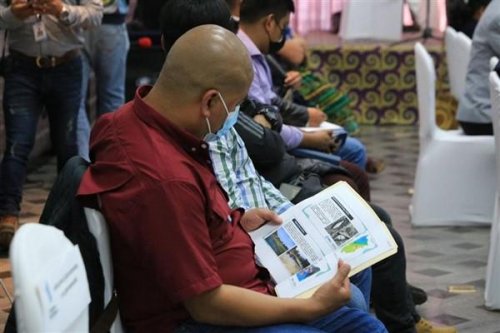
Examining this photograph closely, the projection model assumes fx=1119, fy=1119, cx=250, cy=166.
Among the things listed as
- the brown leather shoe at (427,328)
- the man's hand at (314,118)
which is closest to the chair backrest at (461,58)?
the man's hand at (314,118)

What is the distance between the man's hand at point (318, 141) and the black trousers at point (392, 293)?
1.00 meters

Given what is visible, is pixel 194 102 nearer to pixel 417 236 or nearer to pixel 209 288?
pixel 209 288

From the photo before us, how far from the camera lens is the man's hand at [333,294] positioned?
8.23 feet

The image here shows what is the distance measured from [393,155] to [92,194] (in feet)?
18.3

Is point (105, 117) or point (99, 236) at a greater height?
point (105, 117)

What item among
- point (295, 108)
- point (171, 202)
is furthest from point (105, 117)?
point (295, 108)

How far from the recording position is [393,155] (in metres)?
7.83

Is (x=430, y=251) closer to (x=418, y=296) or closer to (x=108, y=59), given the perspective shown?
(x=418, y=296)

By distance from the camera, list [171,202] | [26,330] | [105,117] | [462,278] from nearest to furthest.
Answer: [26,330]
[171,202]
[105,117]
[462,278]

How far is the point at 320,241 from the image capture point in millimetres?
2752

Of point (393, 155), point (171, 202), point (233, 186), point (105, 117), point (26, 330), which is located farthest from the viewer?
point (393, 155)

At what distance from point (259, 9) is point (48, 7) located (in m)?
1.04

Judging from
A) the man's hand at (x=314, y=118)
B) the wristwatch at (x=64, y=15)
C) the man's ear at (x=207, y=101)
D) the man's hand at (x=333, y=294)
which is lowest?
the man's hand at (x=314, y=118)

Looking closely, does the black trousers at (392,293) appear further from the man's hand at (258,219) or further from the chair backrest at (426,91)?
the chair backrest at (426,91)
